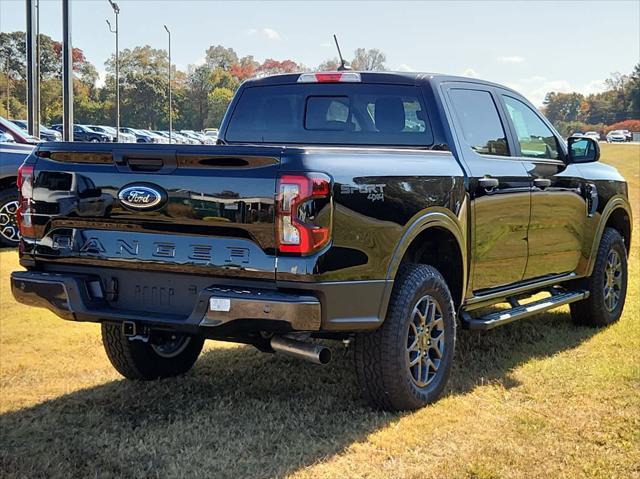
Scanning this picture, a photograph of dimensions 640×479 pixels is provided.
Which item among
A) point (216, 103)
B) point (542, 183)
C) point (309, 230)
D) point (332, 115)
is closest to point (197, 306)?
point (309, 230)

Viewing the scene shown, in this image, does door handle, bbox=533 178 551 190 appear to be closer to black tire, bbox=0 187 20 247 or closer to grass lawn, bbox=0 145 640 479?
grass lawn, bbox=0 145 640 479

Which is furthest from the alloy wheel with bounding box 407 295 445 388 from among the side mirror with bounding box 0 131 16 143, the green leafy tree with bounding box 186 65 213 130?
the green leafy tree with bounding box 186 65 213 130

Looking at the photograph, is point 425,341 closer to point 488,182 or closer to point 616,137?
point 488,182

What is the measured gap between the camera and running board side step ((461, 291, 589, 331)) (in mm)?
5355

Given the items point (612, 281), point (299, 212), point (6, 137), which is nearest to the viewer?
point (299, 212)

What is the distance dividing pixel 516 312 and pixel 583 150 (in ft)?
5.34

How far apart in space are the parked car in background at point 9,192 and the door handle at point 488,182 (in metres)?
7.07

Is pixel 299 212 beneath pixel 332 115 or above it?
beneath

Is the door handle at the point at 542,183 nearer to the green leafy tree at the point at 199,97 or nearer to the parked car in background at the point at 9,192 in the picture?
the parked car in background at the point at 9,192

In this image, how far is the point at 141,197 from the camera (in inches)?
168

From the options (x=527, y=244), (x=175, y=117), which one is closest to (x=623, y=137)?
(x=175, y=117)

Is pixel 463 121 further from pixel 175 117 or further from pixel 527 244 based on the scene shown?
pixel 175 117

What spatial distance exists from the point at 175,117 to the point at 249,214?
98.5 m

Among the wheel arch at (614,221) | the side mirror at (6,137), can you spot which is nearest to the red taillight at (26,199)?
the wheel arch at (614,221)
